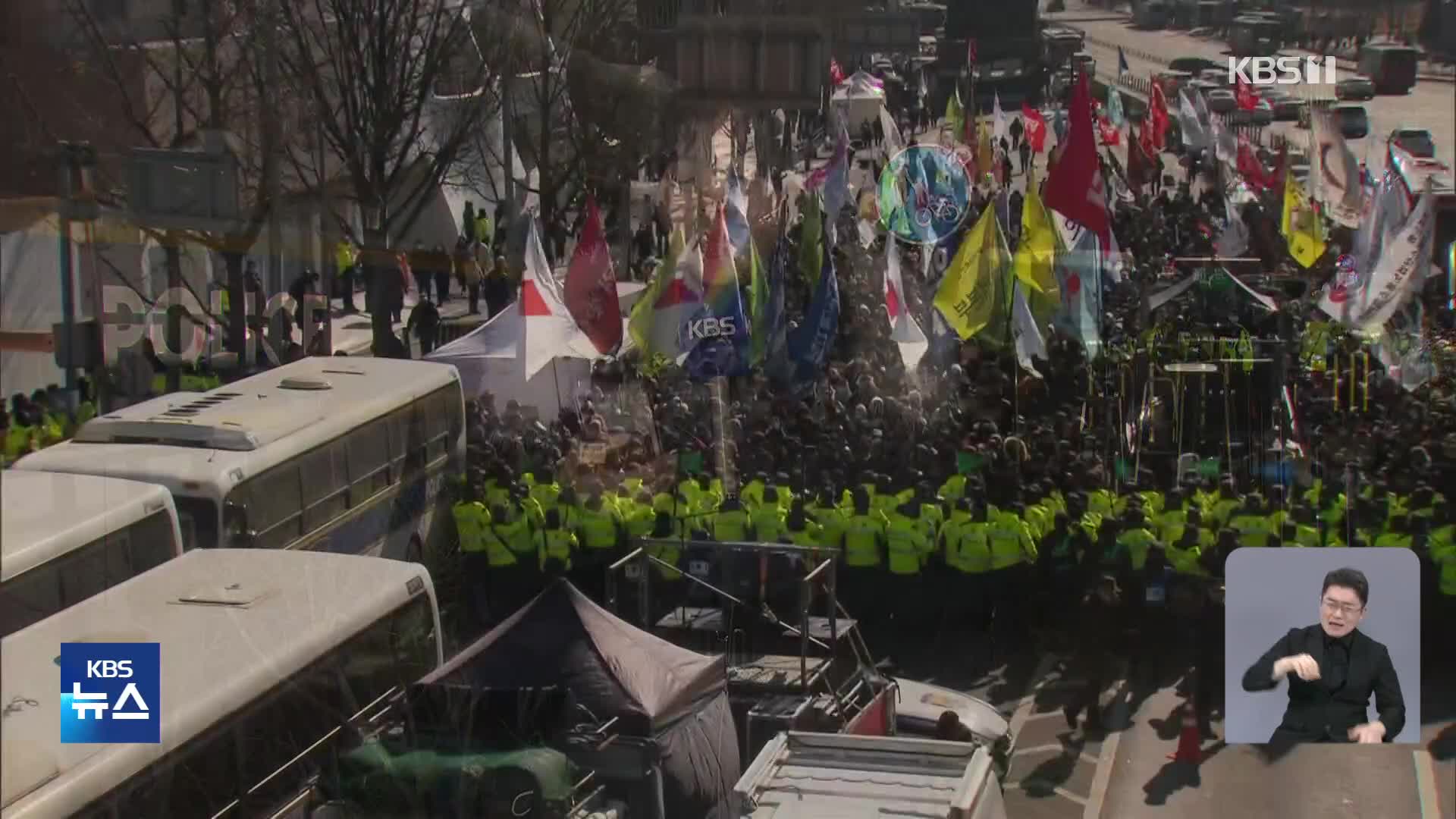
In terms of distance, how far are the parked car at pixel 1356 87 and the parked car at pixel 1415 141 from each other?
8cm

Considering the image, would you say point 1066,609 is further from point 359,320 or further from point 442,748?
point 359,320

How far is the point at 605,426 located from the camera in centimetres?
383

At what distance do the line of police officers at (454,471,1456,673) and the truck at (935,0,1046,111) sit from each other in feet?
2.88

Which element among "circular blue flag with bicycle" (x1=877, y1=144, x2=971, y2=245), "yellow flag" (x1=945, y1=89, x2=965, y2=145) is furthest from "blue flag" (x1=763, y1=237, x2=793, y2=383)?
"yellow flag" (x1=945, y1=89, x2=965, y2=145)

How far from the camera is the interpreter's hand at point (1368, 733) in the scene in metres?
3.38

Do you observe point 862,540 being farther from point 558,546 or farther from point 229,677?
point 229,677

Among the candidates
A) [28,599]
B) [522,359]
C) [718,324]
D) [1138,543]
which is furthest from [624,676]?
[1138,543]

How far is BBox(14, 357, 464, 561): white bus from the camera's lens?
11.5 ft

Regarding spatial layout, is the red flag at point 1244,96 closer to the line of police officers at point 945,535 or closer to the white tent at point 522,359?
the line of police officers at point 945,535

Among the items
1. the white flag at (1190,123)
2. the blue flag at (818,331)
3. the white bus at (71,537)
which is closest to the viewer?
the white bus at (71,537)

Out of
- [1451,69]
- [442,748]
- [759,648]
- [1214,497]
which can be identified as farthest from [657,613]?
[1451,69]

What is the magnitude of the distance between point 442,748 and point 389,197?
1137mm

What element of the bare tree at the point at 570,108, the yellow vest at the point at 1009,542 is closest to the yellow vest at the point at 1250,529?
the yellow vest at the point at 1009,542

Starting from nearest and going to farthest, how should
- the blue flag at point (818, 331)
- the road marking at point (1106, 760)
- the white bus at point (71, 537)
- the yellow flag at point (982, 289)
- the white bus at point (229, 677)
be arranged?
the white bus at point (229, 677), the white bus at point (71, 537), the road marking at point (1106, 760), the blue flag at point (818, 331), the yellow flag at point (982, 289)
